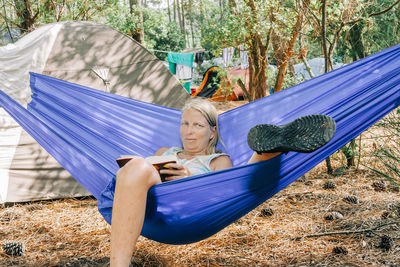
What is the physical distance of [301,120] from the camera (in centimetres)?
114

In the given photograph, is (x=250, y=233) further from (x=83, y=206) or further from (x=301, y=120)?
(x=83, y=206)

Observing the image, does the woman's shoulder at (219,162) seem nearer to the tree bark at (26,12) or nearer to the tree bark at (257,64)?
the tree bark at (257,64)

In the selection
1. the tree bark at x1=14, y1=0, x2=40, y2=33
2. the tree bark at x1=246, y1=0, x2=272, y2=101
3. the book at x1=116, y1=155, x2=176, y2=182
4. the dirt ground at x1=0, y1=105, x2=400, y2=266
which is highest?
the tree bark at x1=14, y1=0, x2=40, y2=33

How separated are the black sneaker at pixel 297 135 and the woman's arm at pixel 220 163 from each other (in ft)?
1.36

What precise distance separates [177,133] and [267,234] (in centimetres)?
69

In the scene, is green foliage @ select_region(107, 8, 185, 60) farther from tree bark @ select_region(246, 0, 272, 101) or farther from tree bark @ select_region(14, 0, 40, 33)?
tree bark @ select_region(246, 0, 272, 101)

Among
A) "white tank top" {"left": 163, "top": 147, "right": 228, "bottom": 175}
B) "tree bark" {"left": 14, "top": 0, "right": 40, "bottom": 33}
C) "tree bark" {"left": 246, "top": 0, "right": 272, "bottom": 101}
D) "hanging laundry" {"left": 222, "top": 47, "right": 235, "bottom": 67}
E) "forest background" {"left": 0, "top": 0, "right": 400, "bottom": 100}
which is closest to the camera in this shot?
"white tank top" {"left": 163, "top": 147, "right": 228, "bottom": 175}

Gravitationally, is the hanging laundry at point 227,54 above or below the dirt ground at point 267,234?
above

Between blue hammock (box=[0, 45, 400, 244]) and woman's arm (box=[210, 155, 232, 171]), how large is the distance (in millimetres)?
172

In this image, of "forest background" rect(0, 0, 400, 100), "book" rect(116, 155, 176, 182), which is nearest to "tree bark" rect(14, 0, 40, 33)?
"forest background" rect(0, 0, 400, 100)

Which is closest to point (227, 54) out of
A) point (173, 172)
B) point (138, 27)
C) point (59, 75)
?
point (138, 27)

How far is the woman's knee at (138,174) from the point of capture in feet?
3.79

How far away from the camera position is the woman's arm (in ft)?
5.22

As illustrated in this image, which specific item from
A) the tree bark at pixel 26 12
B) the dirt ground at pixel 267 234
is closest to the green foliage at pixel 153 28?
the tree bark at pixel 26 12
